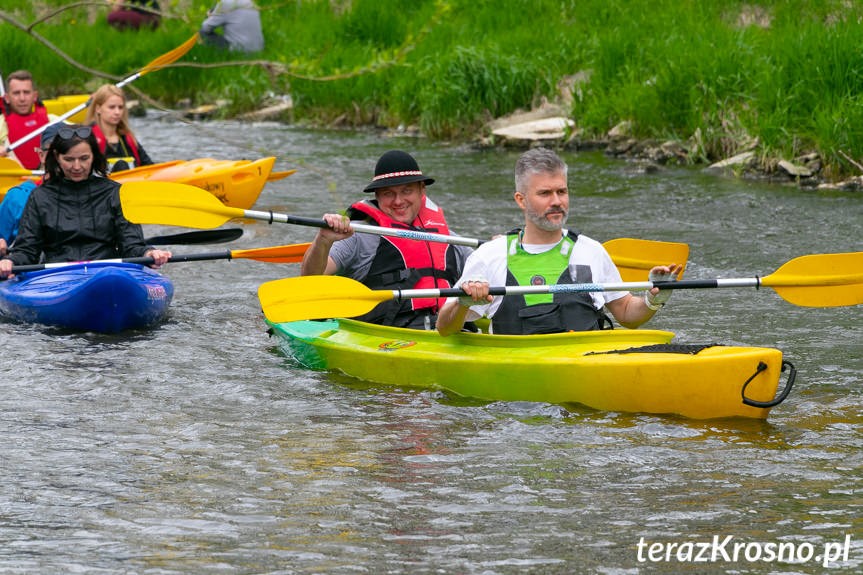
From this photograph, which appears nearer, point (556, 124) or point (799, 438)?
point (799, 438)

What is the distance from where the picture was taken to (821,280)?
4840mm

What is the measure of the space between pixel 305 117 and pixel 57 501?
12.1 metres

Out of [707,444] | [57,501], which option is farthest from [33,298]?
[707,444]

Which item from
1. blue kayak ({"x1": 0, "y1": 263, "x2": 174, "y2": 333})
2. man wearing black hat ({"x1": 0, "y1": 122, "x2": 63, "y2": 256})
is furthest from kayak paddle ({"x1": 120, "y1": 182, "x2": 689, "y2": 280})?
man wearing black hat ({"x1": 0, "y1": 122, "x2": 63, "y2": 256})

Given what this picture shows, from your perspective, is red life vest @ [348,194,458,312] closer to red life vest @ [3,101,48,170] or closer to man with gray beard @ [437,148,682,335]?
man with gray beard @ [437,148,682,335]

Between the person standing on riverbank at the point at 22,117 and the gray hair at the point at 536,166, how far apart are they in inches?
243

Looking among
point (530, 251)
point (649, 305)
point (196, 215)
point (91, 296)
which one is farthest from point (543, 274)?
point (91, 296)

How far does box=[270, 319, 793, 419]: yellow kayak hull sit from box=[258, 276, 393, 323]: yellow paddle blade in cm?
27

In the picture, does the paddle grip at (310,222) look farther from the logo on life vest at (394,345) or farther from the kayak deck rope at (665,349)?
the kayak deck rope at (665,349)

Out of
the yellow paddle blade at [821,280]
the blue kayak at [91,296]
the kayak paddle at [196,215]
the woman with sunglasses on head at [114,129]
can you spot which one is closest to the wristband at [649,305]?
the yellow paddle blade at [821,280]

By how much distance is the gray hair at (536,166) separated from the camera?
446 centimetres

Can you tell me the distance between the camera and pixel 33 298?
20.1 ft

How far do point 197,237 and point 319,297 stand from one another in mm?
2135

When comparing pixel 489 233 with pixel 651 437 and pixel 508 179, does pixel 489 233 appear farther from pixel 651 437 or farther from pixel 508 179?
pixel 651 437
